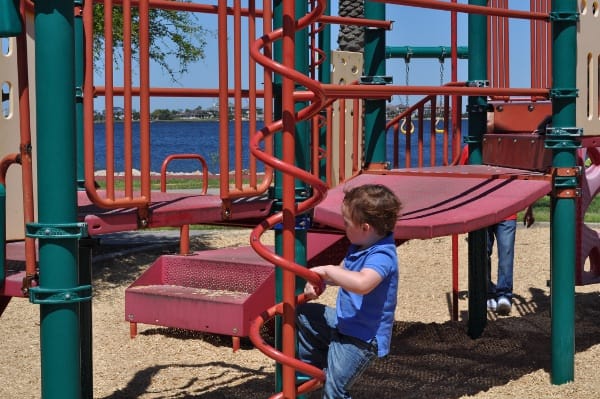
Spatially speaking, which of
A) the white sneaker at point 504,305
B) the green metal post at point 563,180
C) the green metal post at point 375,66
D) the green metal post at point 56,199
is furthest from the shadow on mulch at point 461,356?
the green metal post at point 56,199

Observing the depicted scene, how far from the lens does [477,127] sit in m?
6.75

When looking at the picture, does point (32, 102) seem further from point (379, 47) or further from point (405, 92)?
point (379, 47)

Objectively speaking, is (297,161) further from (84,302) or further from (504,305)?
(504,305)

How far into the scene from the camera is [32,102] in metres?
4.46

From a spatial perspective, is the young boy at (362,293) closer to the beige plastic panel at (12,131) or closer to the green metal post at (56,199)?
the green metal post at (56,199)

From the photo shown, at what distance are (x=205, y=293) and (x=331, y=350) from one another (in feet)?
8.92

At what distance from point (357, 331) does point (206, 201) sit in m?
0.94

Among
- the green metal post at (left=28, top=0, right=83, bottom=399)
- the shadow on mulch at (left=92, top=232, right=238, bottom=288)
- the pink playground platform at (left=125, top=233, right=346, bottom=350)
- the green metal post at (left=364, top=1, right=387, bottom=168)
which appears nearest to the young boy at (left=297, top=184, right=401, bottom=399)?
the green metal post at (left=28, top=0, right=83, bottom=399)

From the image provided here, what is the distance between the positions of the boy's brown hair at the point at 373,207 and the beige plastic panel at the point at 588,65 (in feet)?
7.54

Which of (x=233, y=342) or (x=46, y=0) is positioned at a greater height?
(x=46, y=0)

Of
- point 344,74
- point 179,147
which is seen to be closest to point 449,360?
point 344,74

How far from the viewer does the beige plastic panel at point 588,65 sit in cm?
555

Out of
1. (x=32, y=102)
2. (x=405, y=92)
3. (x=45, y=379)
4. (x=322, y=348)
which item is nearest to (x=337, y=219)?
(x=405, y=92)

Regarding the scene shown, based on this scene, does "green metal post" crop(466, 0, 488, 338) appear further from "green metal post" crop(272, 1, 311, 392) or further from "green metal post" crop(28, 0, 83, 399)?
"green metal post" crop(28, 0, 83, 399)
